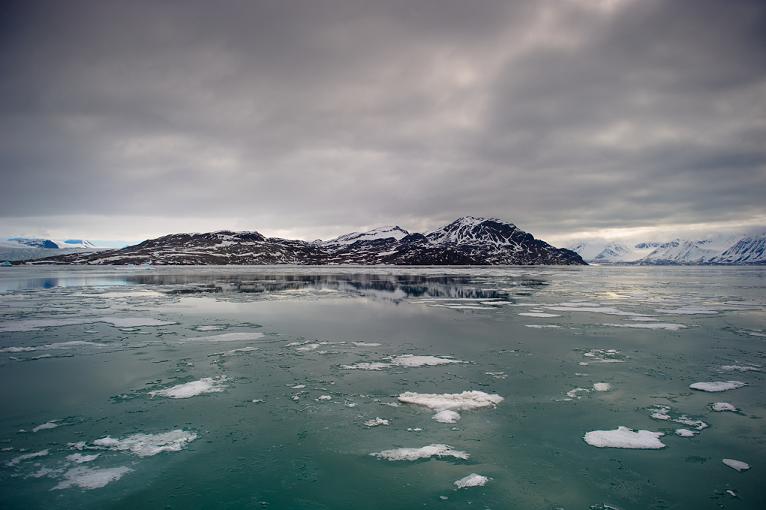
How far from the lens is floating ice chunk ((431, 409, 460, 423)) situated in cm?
1120

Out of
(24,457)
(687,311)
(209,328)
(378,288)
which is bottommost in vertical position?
(24,457)

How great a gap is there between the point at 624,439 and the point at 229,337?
17668 millimetres

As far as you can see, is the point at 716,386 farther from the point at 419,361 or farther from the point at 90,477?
the point at 90,477

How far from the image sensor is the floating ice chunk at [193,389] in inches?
517

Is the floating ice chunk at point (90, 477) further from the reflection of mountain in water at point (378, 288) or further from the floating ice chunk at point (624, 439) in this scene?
the reflection of mountain in water at point (378, 288)

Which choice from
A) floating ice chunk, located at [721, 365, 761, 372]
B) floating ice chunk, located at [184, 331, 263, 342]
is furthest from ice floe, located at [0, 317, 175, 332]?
floating ice chunk, located at [721, 365, 761, 372]

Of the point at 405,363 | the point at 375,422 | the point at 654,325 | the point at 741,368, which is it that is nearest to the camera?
the point at 375,422

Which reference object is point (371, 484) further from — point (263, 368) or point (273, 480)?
point (263, 368)

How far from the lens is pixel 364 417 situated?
1138 centimetres

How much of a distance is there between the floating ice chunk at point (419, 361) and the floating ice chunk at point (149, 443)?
8269 millimetres

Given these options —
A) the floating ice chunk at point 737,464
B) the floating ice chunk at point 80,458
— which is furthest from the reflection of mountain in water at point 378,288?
the floating ice chunk at point 80,458

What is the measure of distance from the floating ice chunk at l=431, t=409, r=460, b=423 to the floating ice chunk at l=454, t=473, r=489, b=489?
2627 mm

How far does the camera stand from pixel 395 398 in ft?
42.1

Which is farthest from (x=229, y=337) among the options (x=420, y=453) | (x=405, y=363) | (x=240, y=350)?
(x=420, y=453)
